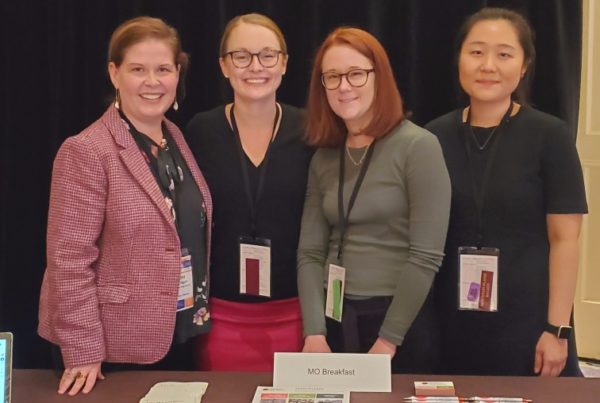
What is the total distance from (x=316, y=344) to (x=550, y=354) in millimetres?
706

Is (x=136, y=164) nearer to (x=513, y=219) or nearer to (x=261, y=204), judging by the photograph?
(x=261, y=204)

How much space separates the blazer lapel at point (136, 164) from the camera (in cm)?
184

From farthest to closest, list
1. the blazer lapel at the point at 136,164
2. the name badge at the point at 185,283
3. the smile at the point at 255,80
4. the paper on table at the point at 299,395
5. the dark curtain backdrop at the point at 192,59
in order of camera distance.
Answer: the dark curtain backdrop at the point at 192,59
the smile at the point at 255,80
the name badge at the point at 185,283
the blazer lapel at the point at 136,164
the paper on table at the point at 299,395

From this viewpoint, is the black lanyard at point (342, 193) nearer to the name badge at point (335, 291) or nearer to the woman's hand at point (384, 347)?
the name badge at point (335, 291)

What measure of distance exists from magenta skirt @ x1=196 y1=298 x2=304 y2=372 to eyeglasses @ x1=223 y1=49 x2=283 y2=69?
27.9 inches

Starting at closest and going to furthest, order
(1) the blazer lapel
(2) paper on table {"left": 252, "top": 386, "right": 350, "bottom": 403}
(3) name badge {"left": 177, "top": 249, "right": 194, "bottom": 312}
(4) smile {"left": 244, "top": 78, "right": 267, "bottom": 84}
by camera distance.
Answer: (2) paper on table {"left": 252, "top": 386, "right": 350, "bottom": 403} < (1) the blazer lapel < (3) name badge {"left": 177, "top": 249, "right": 194, "bottom": 312} < (4) smile {"left": 244, "top": 78, "right": 267, "bottom": 84}

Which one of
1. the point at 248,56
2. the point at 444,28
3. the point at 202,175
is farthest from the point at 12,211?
the point at 444,28

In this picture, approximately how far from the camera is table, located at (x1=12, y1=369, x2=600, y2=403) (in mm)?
1601

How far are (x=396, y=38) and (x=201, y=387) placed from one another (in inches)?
71.2

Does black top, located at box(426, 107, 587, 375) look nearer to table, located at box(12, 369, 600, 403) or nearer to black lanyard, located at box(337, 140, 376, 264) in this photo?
black lanyard, located at box(337, 140, 376, 264)

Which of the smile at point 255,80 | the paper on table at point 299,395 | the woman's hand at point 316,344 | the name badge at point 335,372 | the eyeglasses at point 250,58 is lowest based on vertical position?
the woman's hand at point 316,344

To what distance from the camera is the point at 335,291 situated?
6.58 feet

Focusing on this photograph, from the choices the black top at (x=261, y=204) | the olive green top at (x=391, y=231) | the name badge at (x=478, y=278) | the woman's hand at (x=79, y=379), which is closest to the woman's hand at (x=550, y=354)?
the name badge at (x=478, y=278)

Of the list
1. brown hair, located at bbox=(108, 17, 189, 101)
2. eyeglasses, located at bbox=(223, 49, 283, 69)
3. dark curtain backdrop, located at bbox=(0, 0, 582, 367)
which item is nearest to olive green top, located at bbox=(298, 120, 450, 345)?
eyeglasses, located at bbox=(223, 49, 283, 69)
